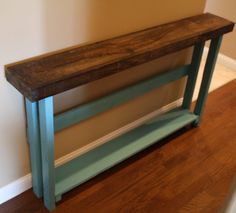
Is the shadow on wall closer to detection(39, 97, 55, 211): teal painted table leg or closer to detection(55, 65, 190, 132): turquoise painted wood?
detection(55, 65, 190, 132): turquoise painted wood

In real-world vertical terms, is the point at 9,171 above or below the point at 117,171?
above

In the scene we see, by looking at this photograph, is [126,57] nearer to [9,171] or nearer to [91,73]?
[91,73]

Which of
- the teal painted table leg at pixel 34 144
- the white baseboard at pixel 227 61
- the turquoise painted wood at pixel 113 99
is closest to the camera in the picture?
the teal painted table leg at pixel 34 144

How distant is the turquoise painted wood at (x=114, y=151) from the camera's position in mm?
1710

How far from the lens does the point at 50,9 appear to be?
1.36m

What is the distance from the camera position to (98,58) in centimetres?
146

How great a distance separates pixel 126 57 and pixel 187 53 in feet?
2.73

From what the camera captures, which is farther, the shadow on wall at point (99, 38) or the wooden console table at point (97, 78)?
the shadow on wall at point (99, 38)

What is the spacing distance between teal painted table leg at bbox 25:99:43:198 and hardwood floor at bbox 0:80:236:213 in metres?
0.10

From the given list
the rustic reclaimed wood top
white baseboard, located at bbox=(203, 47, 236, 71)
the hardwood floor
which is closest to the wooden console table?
the rustic reclaimed wood top

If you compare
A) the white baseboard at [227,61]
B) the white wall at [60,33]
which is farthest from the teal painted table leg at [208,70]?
the white baseboard at [227,61]

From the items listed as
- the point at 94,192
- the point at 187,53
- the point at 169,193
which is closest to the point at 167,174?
the point at 169,193

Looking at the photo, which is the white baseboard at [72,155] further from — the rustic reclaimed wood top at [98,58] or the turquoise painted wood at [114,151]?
the rustic reclaimed wood top at [98,58]

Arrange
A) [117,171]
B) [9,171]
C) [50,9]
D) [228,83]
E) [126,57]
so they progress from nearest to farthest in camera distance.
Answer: [50,9] < [126,57] < [9,171] < [117,171] < [228,83]
